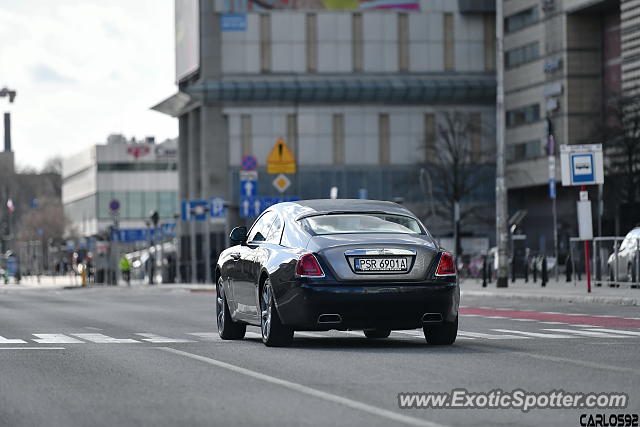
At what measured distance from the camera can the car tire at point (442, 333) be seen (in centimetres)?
1741

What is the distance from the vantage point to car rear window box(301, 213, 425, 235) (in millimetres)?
17516

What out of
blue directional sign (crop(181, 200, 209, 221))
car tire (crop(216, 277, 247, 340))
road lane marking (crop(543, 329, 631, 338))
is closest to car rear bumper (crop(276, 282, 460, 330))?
car tire (crop(216, 277, 247, 340))

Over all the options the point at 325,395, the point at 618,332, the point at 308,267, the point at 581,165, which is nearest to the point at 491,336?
the point at 618,332

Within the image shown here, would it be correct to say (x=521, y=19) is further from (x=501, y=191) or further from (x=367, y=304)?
(x=367, y=304)

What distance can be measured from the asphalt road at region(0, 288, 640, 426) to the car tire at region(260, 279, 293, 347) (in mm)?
294

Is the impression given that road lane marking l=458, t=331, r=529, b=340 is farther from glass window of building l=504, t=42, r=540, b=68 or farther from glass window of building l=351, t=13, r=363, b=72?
glass window of building l=351, t=13, r=363, b=72

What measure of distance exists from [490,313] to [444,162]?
72683 millimetres

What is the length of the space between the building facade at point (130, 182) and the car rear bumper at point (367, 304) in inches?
5985

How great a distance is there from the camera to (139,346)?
1819 cm

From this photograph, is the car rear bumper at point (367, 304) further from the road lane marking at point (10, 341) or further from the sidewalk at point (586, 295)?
the sidewalk at point (586, 295)

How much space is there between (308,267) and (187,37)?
96.2 meters

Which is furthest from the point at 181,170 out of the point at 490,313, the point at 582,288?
the point at 490,313

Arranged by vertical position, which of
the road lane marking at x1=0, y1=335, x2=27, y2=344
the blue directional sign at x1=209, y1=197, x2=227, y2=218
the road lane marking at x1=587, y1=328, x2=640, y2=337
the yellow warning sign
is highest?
the yellow warning sign

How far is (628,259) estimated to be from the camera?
1544 inches
